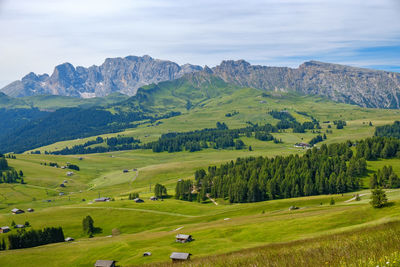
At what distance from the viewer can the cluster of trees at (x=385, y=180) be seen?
479ft

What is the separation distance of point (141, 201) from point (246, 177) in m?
69.2

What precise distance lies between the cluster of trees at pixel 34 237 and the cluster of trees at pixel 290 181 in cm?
7887

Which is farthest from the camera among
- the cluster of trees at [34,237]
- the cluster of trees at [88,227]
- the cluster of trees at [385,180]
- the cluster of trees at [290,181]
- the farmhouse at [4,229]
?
the cluster of trees at [290,181]

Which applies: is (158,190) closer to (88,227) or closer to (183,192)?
(183,192)

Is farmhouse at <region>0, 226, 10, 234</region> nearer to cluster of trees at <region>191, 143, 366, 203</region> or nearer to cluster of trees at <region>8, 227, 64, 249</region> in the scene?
cluster of trees at <region>8, 227, 64, 249</region>

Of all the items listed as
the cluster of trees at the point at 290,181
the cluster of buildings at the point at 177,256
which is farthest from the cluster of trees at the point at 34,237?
the cluster of trees at the point at 290,181

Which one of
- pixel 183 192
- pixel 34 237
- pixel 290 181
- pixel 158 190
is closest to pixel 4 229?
pixel 34 237

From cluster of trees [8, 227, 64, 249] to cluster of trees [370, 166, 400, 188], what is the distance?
14890 cm

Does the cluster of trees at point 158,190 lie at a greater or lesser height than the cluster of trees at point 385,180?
lesser

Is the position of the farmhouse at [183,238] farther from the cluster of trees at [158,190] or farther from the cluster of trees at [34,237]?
the cluster of trees at [158,190]

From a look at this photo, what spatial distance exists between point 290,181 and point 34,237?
130895 mm

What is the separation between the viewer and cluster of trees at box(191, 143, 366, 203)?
166m

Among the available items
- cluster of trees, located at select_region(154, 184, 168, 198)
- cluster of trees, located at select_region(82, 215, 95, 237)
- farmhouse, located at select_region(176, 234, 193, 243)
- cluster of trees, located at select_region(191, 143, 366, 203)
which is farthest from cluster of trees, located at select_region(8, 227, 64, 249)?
cluster of trees, located at select_region(191, 143, 366, 203)

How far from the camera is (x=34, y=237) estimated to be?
11331 centimetres
